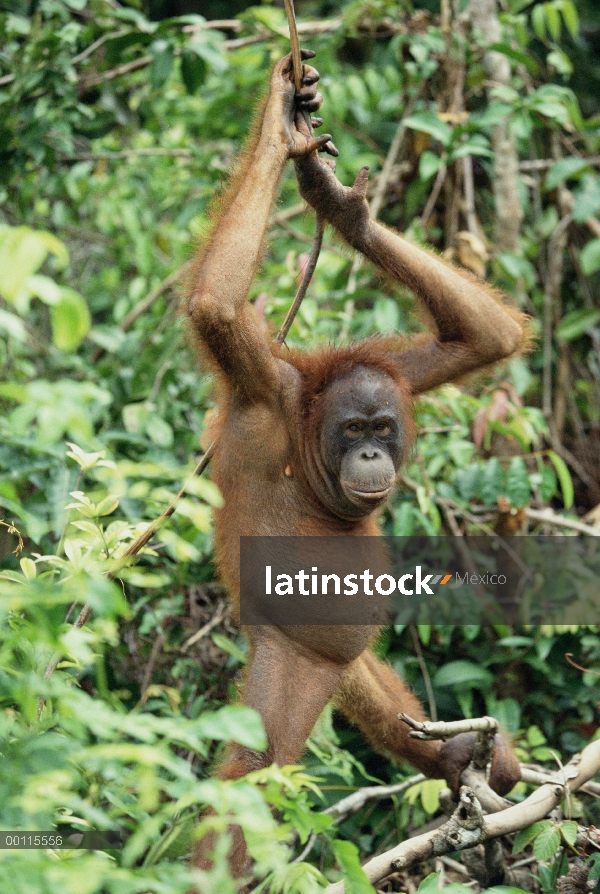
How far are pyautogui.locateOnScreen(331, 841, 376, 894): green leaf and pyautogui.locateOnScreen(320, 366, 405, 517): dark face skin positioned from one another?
53.1 inches

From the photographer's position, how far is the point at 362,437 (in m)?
3.07

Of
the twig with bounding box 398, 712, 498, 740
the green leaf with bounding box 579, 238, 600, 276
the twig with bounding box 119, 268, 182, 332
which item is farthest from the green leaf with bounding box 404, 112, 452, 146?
the twig with bounding box 398, 712, 498, 740

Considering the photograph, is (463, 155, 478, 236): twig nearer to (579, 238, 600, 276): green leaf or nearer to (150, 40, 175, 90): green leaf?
(579, 238, 600, 276): green leaf

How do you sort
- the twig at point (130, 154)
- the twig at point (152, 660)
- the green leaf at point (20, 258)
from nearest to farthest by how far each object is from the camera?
1. the green leaf at point (20, 258)
2. the twig at point (152, 660)
3. the twig at point (130, 154)

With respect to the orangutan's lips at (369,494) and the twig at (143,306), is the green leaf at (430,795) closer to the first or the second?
the orangutan's lips at (369,494)

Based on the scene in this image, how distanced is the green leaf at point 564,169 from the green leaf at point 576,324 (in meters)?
0.77

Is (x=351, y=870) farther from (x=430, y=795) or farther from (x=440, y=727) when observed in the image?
(x=430, y=795)

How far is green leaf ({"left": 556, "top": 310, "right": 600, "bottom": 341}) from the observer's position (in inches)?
217

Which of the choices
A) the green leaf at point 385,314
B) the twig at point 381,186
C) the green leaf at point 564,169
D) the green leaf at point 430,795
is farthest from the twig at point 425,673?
the green leaf at point 564,169

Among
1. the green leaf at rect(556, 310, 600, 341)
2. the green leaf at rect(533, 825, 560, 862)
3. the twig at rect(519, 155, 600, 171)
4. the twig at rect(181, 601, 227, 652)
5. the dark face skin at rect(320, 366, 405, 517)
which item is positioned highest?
the twig at rect(519, 155, 600, 171)

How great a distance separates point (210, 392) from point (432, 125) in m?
2.30

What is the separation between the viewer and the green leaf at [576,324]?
18.1ft

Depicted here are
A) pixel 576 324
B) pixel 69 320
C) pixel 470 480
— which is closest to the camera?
pixel 69 320

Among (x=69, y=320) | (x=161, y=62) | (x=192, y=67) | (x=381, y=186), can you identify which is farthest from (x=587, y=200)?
(x=69, y=320)
